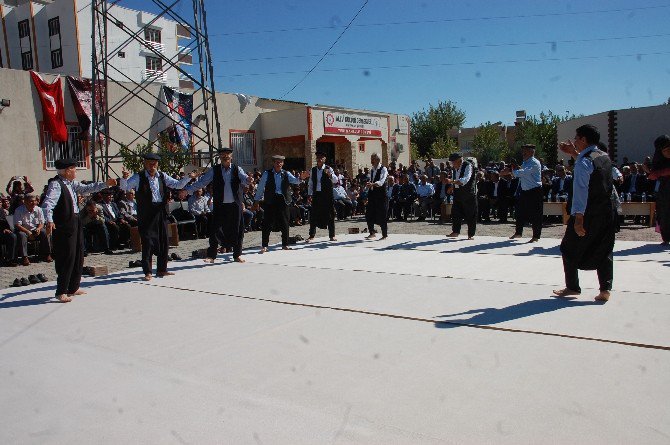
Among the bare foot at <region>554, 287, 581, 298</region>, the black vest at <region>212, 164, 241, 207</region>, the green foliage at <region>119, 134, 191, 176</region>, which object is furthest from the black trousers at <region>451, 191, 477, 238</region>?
the green foliage at <region>119, 134, 191, 176</region>

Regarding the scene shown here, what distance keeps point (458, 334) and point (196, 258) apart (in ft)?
20.5

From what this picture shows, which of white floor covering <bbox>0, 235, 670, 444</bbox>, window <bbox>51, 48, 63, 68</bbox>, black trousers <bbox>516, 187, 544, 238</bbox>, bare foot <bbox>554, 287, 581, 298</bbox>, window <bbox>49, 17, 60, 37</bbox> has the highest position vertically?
window <bbox>49, 17, 60, 37</bbox>

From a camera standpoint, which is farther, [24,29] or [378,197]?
[24,29]

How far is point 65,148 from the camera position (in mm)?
18438

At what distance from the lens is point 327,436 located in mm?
2586

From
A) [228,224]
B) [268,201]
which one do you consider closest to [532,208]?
[268,201]

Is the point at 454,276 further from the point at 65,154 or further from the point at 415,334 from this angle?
the point at 65,154

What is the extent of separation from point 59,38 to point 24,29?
3.09 metres

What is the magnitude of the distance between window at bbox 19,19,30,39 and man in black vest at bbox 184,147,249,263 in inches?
1337

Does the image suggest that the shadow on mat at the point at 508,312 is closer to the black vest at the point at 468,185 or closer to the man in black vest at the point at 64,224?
the man in black vest at the point at 64,224

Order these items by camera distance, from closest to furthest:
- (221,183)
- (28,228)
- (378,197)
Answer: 1. (221,183)
2. (28,228)
3. (378,197)

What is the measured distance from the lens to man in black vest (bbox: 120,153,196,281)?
7.31 meters

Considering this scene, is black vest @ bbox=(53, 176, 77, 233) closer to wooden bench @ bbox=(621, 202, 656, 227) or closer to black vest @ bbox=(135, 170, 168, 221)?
black vest @ bbox=(135, 170, 168, 221)

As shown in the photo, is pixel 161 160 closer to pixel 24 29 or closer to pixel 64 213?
pixel 64 213
